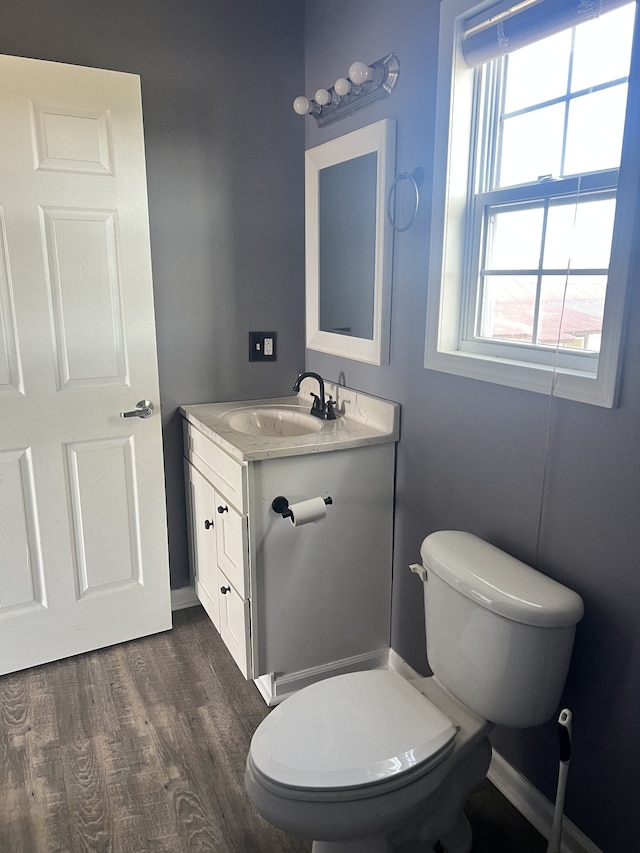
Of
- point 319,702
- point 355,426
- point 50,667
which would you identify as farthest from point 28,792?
point 355,426

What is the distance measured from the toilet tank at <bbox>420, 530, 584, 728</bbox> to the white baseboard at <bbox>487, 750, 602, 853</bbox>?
357 mm

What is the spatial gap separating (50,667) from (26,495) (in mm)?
663

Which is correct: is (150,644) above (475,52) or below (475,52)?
below

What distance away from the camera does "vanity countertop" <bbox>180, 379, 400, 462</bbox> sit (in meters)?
1.87

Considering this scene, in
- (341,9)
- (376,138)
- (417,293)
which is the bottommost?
(417,293)

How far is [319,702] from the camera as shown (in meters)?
1.42

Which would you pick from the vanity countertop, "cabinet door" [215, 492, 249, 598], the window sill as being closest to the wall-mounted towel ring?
the window sill

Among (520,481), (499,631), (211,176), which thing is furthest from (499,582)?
(211,176)

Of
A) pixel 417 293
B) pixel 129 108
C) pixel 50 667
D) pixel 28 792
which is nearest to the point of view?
pixel 28 792

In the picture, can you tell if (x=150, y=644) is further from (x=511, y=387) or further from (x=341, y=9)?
(x=341, y=9)

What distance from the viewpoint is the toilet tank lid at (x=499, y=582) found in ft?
4.20

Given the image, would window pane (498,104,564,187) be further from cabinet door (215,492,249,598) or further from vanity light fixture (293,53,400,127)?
cabinet door (215,492,249,598)

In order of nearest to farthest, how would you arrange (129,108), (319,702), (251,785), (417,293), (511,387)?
1. (251,785)
2. (319,702)
3. (511,387)
4. (417,293)
5. (129,108)

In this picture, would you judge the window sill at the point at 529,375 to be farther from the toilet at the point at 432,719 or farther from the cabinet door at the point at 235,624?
the cabinet door at the point at 235,624
